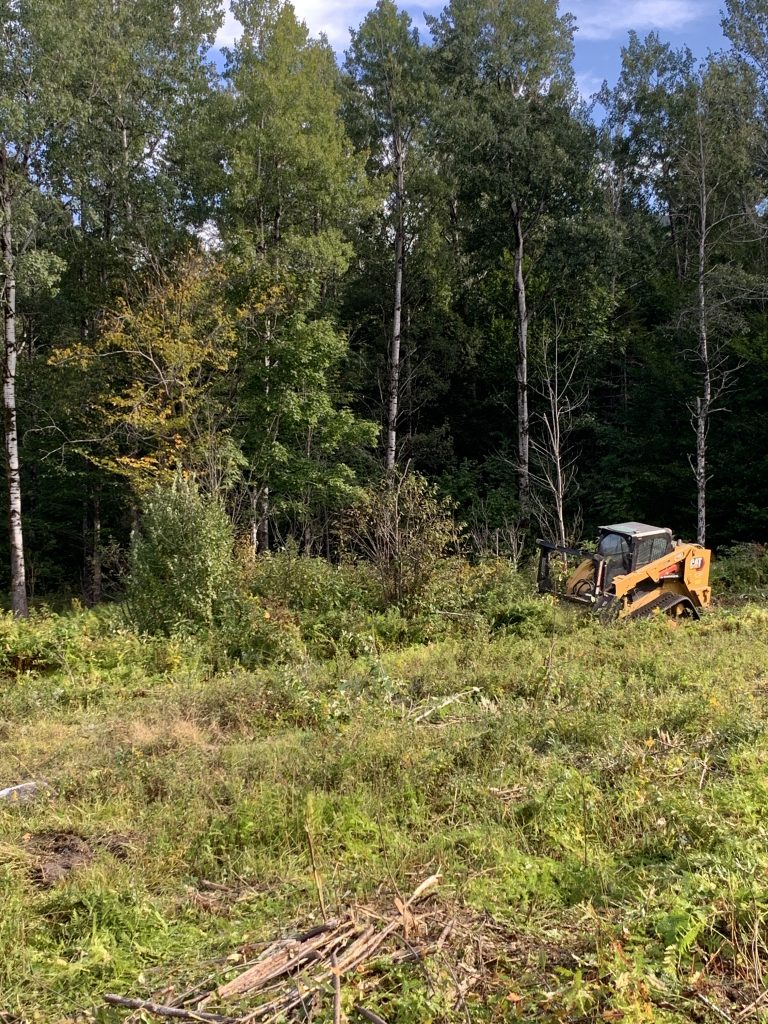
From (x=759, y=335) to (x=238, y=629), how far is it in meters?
17.5

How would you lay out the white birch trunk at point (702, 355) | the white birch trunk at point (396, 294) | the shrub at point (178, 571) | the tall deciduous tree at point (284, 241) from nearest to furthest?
the shrub at point (178, 571)
the tall deciduous tree at point (284, 241)
the white birch trunk at point (702, 355)
the white birch trunk at point (396, 294)

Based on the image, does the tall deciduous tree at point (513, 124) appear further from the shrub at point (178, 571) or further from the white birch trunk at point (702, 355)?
the shrub at point (178, 571)

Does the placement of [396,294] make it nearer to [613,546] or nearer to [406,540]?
[406,540]

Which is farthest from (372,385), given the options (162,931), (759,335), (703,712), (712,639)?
(162,931)

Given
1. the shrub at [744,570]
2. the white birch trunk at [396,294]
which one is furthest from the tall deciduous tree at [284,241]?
the shrub at [744,570]

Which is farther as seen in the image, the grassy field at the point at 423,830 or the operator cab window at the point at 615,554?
the operator cab window at the point at 615,554

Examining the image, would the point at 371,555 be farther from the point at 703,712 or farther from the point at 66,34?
the point at 66,34

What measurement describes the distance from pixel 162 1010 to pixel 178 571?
8778 millimetres

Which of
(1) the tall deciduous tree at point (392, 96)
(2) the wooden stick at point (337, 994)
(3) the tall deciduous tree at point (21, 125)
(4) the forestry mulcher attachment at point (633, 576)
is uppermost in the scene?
(1) the tall deciduous tree at point (392, 96)

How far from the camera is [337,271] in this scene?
19844mm

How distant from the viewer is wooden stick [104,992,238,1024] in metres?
2.87

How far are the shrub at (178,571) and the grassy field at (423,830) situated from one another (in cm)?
226

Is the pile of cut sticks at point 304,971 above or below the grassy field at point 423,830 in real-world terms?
above

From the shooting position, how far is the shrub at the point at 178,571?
1128 centimetres
